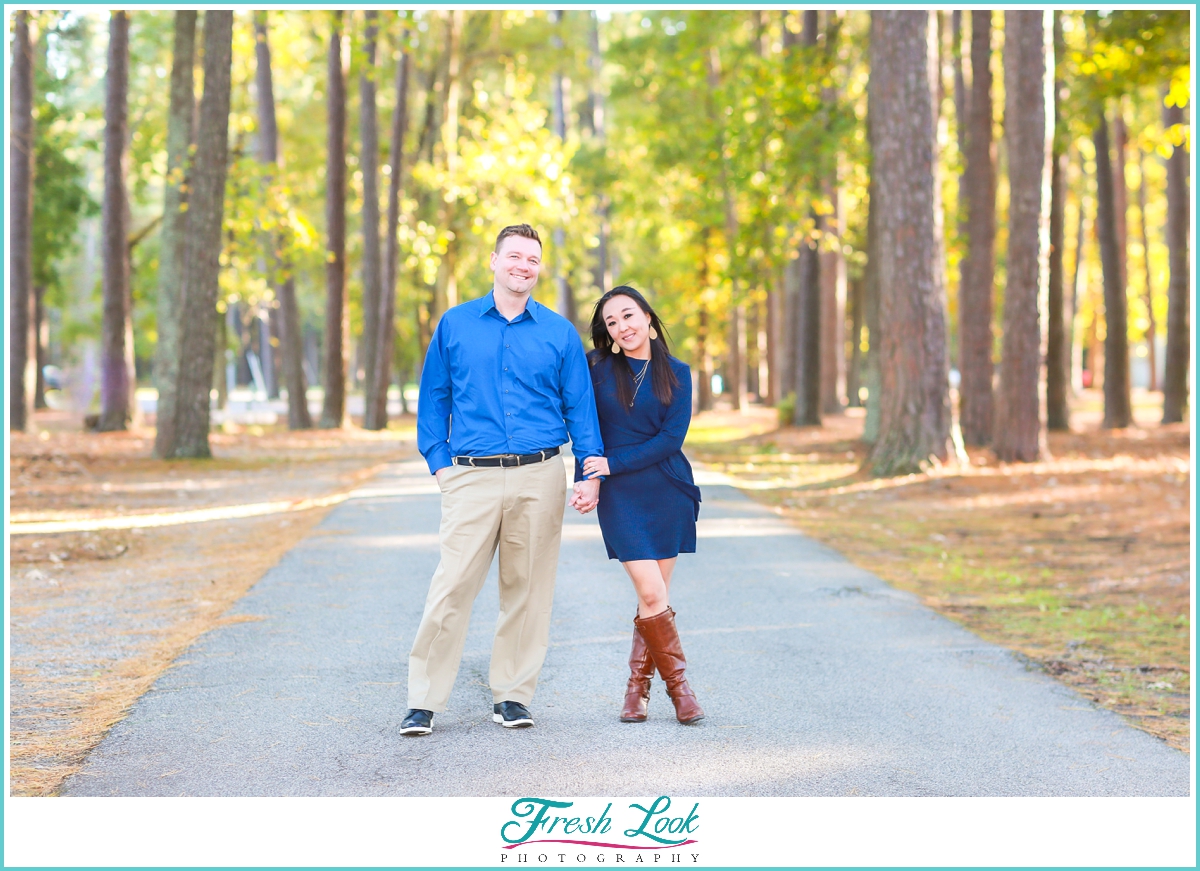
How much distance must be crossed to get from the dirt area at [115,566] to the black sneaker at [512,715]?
5.63 ft

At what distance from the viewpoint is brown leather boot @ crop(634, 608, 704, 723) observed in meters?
5.54

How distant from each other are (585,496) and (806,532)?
7.53m

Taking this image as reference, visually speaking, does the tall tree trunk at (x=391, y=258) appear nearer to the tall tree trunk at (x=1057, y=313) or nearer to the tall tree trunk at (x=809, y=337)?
the tall tree trunk at (x=809, y=337)

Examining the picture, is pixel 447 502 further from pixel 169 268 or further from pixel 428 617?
pixel 169 268

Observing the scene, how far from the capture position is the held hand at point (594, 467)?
5.39 metres

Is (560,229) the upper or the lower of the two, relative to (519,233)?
upper

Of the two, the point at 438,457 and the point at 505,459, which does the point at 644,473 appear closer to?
the point at 505,459

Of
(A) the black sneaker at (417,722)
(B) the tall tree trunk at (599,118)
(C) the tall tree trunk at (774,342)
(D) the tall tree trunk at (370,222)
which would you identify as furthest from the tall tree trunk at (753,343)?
(A) the black sneaker at (417,722)

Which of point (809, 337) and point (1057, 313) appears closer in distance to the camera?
point (1057, 313)

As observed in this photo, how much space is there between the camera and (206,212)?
1902 centimetres

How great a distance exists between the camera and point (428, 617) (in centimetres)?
542

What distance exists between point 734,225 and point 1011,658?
28.9m

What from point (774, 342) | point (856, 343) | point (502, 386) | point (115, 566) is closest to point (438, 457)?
point (502, 386)

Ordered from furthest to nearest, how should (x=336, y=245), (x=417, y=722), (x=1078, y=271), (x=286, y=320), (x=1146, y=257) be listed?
(x=1146, y=257) < (x=1078, y=271) < (x=286, y=320) < (x=336, y=245) < (x=417, y=722)
